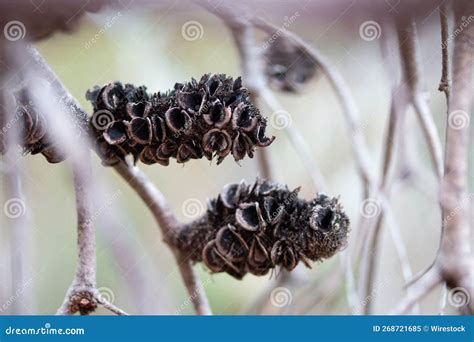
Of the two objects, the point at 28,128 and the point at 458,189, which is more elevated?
the point at 28,128

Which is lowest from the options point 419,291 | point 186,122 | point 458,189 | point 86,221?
point 419,291

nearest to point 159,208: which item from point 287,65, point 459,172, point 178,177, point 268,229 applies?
point 178,177

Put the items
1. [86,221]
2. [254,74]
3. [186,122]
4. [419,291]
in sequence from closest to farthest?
[186,122]
[86,221]
[419,291]
[254,74]

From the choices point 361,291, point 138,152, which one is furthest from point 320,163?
point 138,152

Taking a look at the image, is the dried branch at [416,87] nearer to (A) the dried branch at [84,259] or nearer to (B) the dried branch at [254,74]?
(B) the dried branch at [254,74]

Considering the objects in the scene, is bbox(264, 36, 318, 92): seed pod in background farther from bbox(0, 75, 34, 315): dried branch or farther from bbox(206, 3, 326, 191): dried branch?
bbox(0, 75, 34, 315): dried branch

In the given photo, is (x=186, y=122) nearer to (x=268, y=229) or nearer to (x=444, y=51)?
(x=268, y=229)
